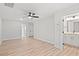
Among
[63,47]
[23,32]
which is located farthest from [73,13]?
[23,32]

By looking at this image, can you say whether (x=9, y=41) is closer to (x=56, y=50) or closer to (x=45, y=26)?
(x=45, y=26)

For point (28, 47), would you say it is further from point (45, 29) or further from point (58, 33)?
point (58, 33)

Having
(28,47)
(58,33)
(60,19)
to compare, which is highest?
(60,19)

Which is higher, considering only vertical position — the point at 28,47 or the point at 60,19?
the point at 60,19

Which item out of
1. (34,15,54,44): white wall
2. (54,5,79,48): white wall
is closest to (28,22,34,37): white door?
(34,15,54,44): white wall

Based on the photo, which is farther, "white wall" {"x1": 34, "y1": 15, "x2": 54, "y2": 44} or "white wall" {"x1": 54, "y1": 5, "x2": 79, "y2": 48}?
"white wall" {"x1": 34, "y1": 15, "x2": 54, "y2": 44}

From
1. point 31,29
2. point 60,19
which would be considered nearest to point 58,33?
point 60,19

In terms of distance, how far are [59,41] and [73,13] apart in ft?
1.93

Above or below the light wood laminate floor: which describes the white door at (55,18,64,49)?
above

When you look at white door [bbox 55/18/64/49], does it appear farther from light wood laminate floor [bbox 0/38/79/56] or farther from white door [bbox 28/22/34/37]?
white door [bbox 28/22/34/37]

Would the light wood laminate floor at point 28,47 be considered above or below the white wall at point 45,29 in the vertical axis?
below

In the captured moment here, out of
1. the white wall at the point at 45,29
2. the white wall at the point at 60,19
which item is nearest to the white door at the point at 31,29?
the white wall at the point at 45,29

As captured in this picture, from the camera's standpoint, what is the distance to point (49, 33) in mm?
1686

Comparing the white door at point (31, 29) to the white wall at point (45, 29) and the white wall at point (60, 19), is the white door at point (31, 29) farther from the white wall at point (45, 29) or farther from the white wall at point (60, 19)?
the white wall at point (60, 19)
